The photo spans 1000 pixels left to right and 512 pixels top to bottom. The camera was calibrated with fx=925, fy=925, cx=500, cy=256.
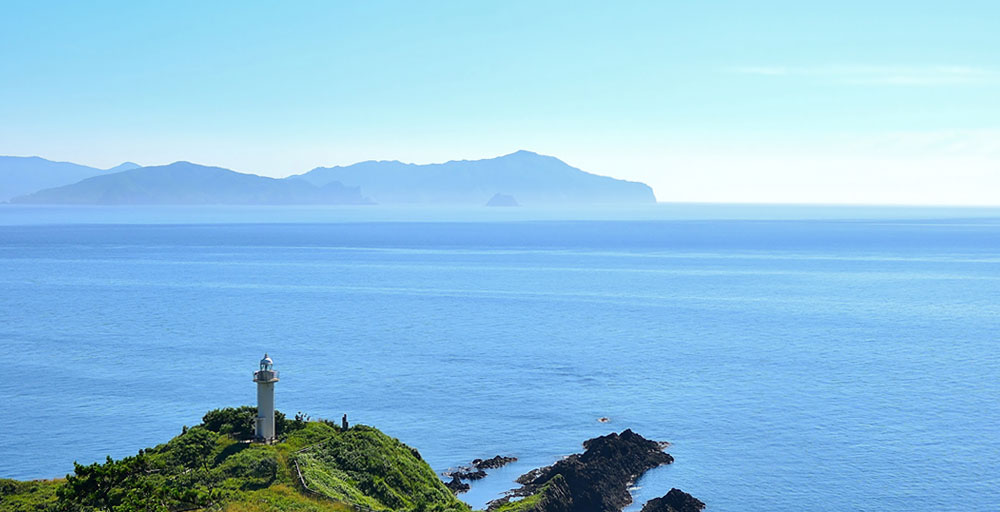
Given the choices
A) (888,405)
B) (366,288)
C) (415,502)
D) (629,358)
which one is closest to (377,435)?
(415,502)

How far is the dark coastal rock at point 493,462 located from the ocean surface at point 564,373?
0.89m

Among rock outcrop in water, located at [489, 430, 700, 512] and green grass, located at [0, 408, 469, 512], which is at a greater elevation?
green grass, located at [0, 408, 469, 512]

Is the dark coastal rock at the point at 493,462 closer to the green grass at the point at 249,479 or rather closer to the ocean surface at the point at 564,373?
the ocean surface at the point at 564,373

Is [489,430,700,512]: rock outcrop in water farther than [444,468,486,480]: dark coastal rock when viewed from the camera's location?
No

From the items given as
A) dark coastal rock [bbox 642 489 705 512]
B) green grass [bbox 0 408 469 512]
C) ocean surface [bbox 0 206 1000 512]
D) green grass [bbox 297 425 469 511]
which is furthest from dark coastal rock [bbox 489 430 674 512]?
green grass [bbox 0 408 469 512]

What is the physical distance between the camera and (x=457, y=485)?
51.1 metres

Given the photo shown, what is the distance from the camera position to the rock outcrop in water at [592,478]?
157ft

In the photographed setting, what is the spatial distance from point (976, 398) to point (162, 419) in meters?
60.1

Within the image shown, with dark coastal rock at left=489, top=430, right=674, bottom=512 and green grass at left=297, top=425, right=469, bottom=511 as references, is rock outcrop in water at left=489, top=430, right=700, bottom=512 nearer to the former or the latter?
dark coastal rock at left=489, top=430, right=674, bottom=512

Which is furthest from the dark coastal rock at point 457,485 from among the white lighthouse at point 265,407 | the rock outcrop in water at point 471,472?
the white lighthouse at point 265,407

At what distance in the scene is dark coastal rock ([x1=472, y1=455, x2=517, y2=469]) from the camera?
5491 centimetres

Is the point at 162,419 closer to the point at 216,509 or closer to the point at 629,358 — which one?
the point at 216,509

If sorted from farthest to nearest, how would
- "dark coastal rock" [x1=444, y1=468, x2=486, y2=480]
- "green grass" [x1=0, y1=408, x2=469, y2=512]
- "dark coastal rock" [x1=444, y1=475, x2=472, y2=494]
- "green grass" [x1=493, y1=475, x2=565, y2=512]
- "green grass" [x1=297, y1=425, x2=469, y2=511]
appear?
1. "dark coastal rock" [x1=444, y1=468, x2=486, y2=480]
2. "dark coastal rock" [x1=444, y1=475, x2=472, y2=494]
3. "green grass" [x1=493, y1=475, x2=565, y2=512]
4. "green grass" [x1=297, y1=425, x2=469, y2=511]
5. "green grass" [x1=0, y1=408, x2=469, y2=512]

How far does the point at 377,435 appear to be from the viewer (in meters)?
40.0
